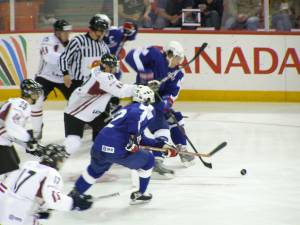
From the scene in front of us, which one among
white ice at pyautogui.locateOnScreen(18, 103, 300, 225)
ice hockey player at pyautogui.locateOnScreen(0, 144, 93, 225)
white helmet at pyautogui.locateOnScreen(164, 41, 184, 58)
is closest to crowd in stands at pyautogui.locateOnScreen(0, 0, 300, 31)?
white ice at pyautogui.locateOnScreen(18, 103, 300, 225)

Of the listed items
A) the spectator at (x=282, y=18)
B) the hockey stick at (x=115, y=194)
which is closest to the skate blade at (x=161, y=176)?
the hockey stick at (x=115, y=194)

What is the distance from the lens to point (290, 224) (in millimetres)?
4930

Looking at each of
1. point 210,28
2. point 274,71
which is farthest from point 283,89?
point 210,28

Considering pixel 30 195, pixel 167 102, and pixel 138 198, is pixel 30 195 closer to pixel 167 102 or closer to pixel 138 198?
pixel 138 198

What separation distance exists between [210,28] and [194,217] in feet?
16.8

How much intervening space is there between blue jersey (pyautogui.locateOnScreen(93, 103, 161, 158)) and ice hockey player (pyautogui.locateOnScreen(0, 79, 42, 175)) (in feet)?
1.54

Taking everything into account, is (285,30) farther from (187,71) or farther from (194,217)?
(194,217)

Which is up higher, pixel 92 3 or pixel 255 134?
pixel 92 3

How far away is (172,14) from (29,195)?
6.46 metres

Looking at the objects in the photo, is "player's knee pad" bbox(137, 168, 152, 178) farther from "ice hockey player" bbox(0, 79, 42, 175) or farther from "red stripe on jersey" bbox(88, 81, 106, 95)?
"red stripe on jersey" bbox(88, 81, 106, 95)

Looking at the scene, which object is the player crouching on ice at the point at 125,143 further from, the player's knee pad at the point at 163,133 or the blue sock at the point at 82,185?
the player's knee pad at the point at 163,133

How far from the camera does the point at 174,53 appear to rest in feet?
21.2

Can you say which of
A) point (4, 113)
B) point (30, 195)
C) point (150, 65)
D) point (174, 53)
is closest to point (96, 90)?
point (150, 65)

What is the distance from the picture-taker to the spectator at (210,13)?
9.95 meters
